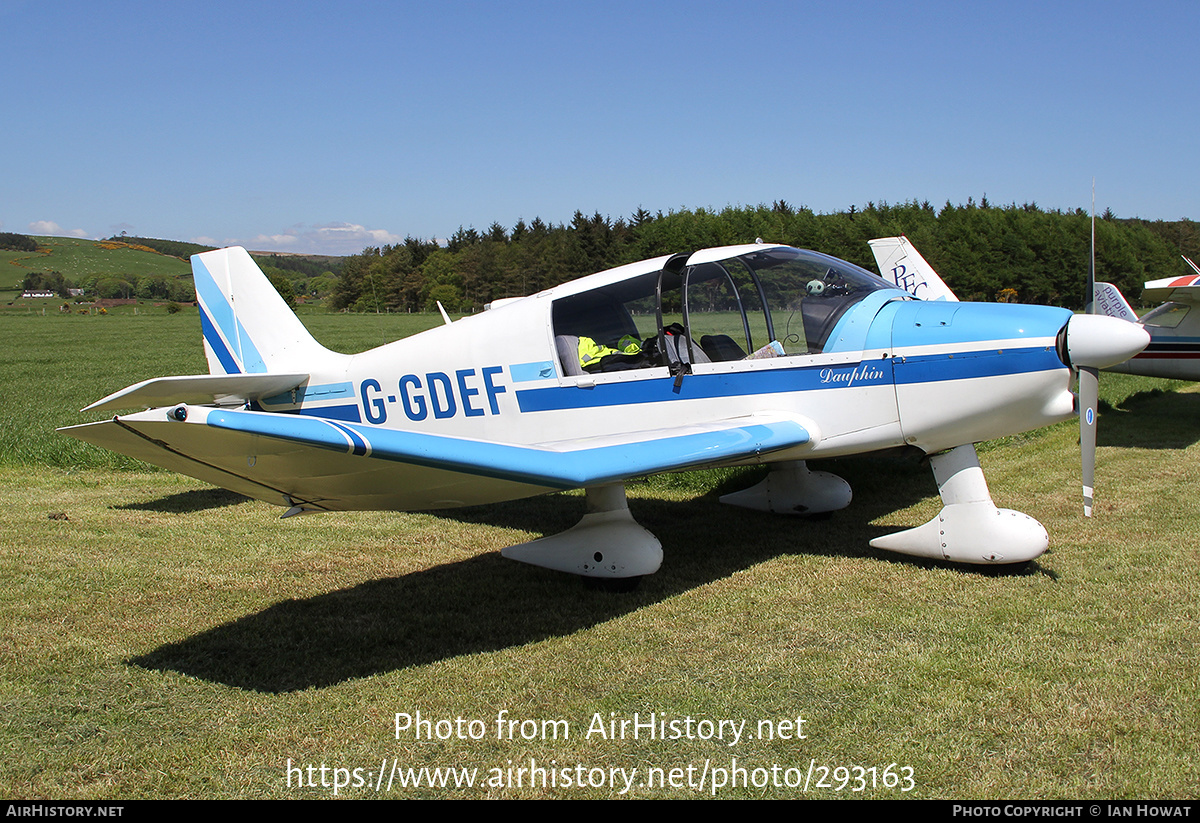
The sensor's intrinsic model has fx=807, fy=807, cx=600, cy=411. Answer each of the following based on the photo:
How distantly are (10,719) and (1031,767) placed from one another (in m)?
4.35

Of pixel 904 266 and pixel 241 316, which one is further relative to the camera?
pixel 904 266

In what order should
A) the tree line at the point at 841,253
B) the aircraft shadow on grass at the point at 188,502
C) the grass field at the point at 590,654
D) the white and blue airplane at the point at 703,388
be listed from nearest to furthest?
1. the grass field at the point at 590,654
2. the white and blue airplane at the point at 703,388
3. the aircraft shadow on grass at the point at 188,502
4. the tree line at the point at 841,253

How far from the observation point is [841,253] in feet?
189

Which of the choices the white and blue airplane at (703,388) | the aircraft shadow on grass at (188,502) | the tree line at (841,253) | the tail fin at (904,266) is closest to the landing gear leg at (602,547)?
the white and blue airplane at (703,388)

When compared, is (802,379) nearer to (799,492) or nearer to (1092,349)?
(1092,349)

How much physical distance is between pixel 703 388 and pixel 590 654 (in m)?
2.09

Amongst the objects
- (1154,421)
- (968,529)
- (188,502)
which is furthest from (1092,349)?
(1154,421)

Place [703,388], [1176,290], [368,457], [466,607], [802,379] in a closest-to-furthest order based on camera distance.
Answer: [368,457], [466,607], [802,379], [703,388], [1176,290]

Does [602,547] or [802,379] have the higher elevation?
[802,379]

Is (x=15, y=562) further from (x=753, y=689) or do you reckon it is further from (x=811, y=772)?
(x=811, y=772)

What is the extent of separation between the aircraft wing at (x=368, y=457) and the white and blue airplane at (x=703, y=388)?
0.02 m

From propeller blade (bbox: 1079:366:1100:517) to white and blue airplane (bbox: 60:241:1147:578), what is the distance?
0.30 ft

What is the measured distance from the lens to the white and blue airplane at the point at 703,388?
15.2 feet

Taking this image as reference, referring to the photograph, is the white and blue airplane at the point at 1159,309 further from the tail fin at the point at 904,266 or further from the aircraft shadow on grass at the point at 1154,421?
the aircraft shadow on grass at the point at 1154,421
